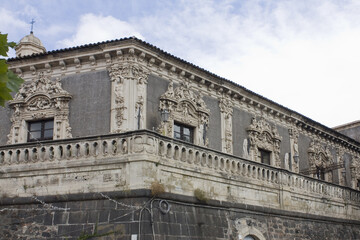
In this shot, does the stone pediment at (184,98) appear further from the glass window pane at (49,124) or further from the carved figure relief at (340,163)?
the carved figure relief at (340,163)

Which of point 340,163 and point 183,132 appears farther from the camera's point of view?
point 340,163

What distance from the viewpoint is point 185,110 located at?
18.0 m

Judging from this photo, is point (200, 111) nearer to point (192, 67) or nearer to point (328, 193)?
point (192, 67)

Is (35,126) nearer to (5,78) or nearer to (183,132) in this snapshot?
(183,132)

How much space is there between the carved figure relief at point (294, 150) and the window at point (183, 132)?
6.77m

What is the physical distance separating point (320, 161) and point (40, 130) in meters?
14.9

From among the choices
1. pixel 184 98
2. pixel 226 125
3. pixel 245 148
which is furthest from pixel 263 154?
pixel 184 98

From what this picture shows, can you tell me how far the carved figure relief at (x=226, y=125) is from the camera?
19531 millimetres

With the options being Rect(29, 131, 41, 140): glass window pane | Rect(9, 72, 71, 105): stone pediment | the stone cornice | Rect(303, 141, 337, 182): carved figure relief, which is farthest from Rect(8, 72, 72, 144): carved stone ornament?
Rect(303, 141, 337, 182): carved figure relief

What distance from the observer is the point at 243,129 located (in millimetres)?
20766

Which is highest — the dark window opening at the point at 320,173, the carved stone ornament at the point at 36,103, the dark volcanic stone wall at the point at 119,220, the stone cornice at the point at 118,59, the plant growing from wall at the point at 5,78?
the stone cornice at the point at 118,59

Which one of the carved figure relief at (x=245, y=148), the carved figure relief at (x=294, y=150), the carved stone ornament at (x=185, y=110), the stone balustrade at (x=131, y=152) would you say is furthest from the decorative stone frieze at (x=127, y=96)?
the carved figure relief at (x=294, y=150)

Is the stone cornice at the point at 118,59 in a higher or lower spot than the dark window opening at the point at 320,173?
higher

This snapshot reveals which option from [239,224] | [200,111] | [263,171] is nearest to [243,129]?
[200,111]
